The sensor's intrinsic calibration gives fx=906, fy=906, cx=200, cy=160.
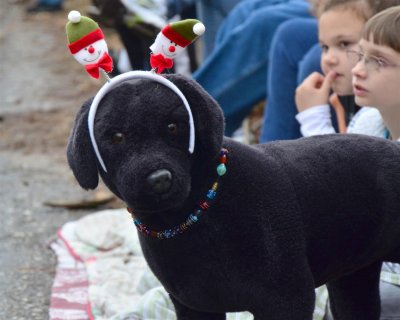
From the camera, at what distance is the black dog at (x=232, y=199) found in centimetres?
177

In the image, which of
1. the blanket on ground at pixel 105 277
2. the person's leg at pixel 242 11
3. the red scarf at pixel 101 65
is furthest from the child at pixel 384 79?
the person's leg at pixel 242 11

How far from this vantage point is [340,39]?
2945 millimetres

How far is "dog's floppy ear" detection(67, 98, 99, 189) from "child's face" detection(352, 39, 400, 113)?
959 millimetres

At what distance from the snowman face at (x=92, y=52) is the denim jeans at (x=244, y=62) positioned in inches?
88.5

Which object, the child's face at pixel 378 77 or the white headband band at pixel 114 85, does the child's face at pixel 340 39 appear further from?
the white headband band at pixel 114 85

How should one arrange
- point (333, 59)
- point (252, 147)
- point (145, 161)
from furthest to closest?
point (333, 59)
point (252, 147)
point (145, 161)

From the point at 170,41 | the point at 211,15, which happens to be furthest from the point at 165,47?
the point at 211,15

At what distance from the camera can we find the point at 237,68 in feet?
13.5

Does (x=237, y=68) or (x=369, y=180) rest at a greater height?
(x=369, y=180)

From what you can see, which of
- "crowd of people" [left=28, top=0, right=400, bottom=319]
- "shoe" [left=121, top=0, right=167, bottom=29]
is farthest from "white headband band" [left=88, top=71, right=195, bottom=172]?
"shoe" [left=121, top=0, right=167, bottom=29]

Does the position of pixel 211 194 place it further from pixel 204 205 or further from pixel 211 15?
pixel 211 15

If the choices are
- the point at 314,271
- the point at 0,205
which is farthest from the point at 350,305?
the point at 0,205

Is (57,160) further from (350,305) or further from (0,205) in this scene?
(350,305)

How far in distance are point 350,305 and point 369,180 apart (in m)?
0.38
